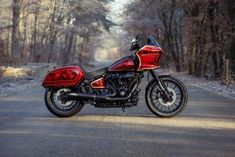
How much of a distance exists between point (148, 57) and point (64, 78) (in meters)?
1.55

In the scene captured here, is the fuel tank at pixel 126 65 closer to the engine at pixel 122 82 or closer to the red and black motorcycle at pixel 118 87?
the red and black motorcycle at pixel 118 87

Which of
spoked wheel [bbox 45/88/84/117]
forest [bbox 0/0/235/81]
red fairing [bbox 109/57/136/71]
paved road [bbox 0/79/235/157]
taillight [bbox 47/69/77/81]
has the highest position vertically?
forest [bbox 0/0/235/81]

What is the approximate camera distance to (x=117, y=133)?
7.83 m

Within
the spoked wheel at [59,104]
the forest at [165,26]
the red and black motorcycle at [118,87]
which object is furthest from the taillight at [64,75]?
the forest at [165,26]

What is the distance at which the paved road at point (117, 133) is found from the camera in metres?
6.51

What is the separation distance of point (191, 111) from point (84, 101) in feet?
7.76

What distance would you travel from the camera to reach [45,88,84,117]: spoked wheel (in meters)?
9.52

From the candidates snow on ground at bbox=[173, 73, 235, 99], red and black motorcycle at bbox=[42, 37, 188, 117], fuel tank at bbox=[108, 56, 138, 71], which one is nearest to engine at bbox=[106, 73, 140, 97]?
red and black motorcycle at bbox=[42, 37, 188, 117]

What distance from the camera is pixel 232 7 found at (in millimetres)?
24047

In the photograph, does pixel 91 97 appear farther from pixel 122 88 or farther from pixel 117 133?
pixel 117 133

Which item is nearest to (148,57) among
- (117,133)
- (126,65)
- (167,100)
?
(126,65)

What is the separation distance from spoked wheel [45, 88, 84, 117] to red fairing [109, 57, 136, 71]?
927 mm

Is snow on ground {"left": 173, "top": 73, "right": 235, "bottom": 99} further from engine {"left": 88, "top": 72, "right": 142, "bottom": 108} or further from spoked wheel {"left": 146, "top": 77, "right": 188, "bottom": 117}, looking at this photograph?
engine {"left": 88, "top": 72, "right": 142, "bottom": 108}

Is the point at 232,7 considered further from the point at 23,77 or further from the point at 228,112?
the point at 228,112
